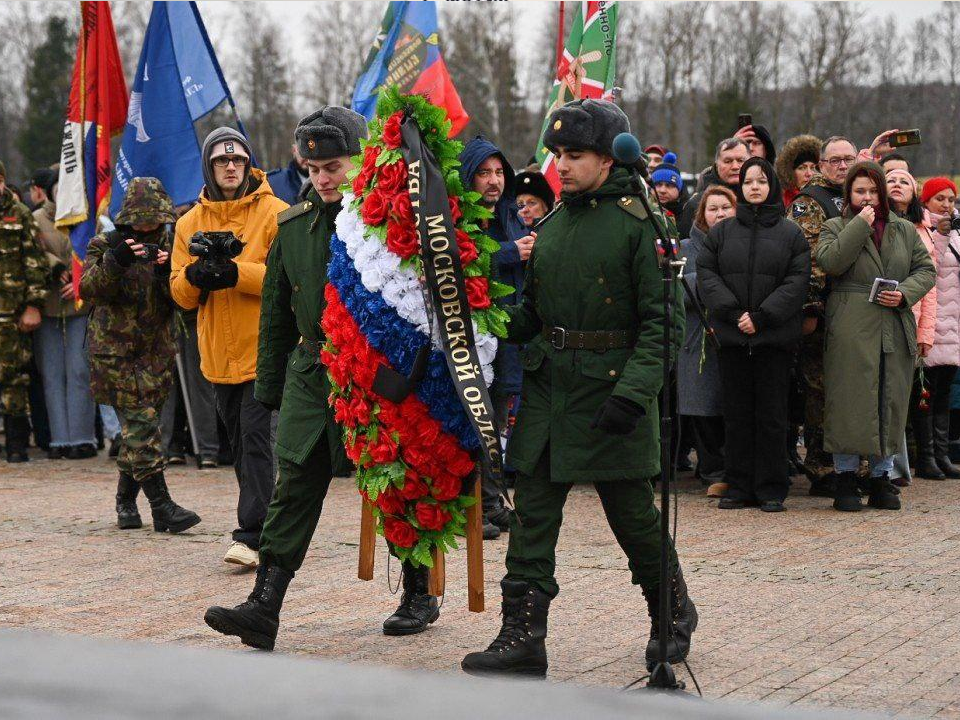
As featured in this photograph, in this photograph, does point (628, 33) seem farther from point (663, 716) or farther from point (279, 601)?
point (663, 716)

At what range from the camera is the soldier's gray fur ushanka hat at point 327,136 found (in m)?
5.64

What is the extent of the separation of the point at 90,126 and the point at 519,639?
8.55 metres

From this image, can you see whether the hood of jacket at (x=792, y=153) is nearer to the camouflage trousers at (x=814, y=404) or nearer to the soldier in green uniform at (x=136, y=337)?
the camouflage trousers at (x=814, y=404)

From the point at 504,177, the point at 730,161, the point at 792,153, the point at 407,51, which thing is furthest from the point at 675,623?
the point at 407,51

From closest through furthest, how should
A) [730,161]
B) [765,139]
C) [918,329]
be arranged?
[918,329]
[730,161]
[765,139]

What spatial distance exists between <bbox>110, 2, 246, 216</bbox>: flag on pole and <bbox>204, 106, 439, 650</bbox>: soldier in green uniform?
5.55 metres

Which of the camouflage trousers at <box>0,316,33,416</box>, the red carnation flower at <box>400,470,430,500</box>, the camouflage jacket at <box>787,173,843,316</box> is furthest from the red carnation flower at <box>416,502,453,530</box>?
the camouflage trousers at <box>0,316,33,416</box>

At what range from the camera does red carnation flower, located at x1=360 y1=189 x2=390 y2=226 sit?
510 cm

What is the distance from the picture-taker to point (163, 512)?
27.2ft

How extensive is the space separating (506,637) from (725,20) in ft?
192

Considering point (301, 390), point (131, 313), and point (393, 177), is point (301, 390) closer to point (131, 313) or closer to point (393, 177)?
point (393, 177)

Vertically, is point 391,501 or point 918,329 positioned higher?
point 918,329

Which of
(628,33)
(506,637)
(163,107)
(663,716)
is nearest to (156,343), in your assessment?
(163,107)

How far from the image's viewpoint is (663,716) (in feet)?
3.09
